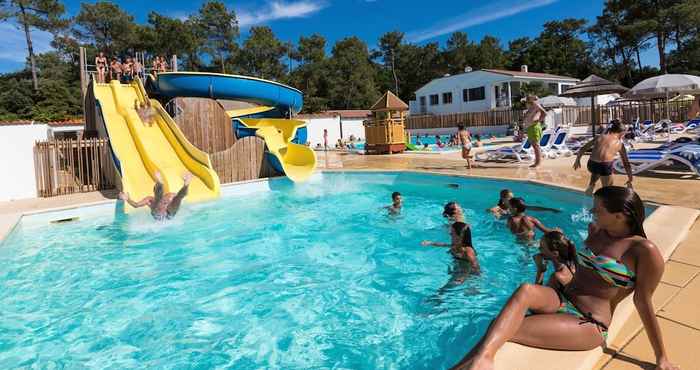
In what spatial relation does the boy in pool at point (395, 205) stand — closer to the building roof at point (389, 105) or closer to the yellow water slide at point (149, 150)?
the yellow water slide at point (149, 150)

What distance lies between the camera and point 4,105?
105ft

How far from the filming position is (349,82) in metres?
45.5

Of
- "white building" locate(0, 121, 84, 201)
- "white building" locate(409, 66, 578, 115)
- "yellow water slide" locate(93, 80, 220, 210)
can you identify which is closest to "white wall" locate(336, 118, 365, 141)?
"white building" locate(409, 66, 578, 115)

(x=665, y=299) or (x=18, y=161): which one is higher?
(x=18, y=161)

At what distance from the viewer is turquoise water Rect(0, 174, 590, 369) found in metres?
3.27

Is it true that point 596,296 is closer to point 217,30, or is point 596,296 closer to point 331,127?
point 331,127

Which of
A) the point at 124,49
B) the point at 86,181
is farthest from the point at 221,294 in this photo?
the point at 124,49

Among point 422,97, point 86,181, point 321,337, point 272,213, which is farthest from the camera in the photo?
point 422,97

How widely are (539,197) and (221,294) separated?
570cm

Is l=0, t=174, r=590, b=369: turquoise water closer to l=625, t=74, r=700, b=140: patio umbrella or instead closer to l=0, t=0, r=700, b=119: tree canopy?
l=625, t=74, r=700, b=140: patio umbrella

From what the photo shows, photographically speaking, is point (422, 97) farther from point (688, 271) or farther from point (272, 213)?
point (688, 271)

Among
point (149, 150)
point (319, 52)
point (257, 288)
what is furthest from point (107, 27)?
point (257, 288)

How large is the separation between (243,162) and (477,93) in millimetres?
26968

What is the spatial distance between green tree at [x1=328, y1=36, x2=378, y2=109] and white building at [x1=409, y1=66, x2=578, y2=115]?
10.3 m
